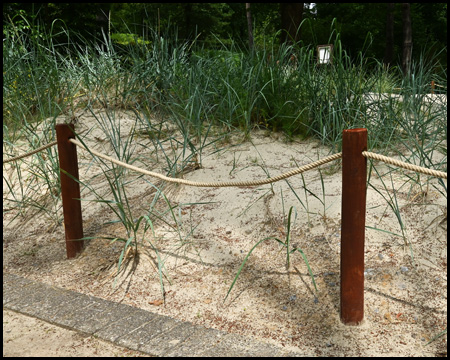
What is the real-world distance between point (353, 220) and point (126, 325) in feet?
3.65

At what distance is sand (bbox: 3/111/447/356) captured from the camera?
2.39 m

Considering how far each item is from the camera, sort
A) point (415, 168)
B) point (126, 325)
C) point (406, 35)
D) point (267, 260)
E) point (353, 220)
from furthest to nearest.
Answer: point (406, 35)
point (267, 260)
point (126, 325)
point (353, 220)
point (415, 168)

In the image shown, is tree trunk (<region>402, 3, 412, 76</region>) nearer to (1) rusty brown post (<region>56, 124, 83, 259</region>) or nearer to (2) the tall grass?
(2) the tall grass

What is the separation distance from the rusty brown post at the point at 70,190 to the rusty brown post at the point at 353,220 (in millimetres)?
1587

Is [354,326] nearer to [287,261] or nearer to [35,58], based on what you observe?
[287,261]

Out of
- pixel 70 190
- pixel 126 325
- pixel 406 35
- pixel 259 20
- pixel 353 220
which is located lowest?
pixel 126 325

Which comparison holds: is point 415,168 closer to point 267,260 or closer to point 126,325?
point 267,260

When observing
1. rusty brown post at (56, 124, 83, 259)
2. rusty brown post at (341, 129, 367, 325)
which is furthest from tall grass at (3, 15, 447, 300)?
rusty brown post at (341, 129, 367, 325)

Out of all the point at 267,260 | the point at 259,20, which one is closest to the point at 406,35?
the point at 259,20

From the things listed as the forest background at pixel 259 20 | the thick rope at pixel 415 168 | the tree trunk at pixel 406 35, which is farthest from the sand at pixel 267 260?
the tree trunk at pixel 406 35

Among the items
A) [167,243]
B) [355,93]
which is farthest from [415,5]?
[167,243]

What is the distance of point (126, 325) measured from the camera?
2.43 metres

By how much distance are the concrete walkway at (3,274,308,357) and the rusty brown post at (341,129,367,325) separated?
13.4 inches

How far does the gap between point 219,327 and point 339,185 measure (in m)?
1.30
